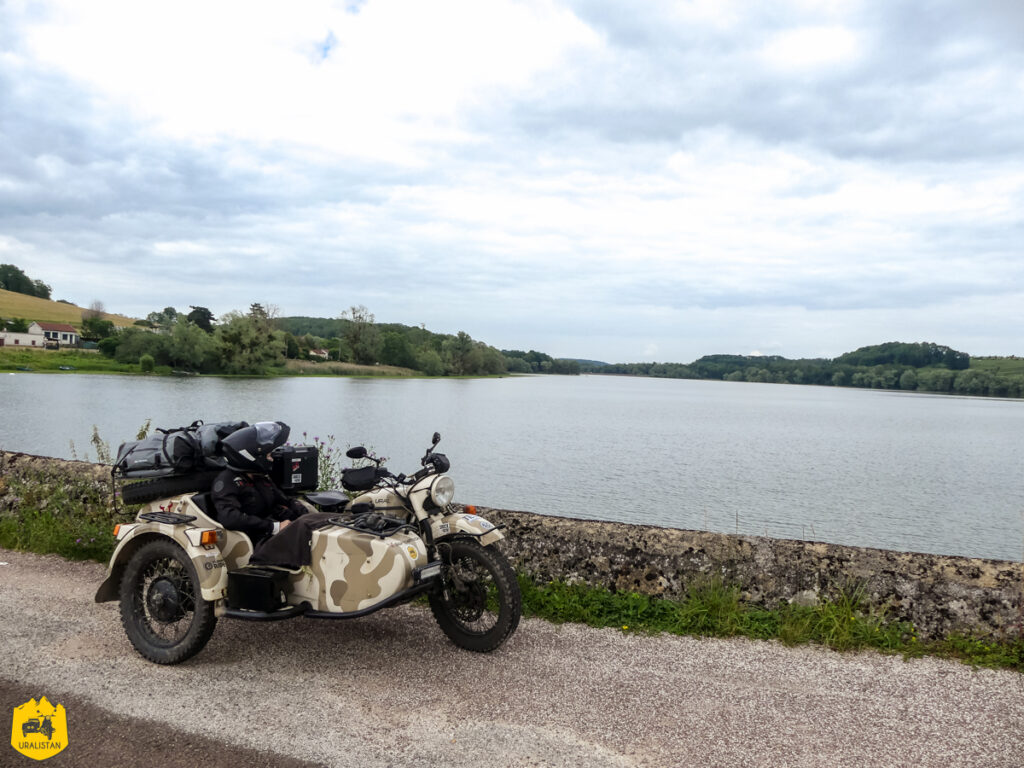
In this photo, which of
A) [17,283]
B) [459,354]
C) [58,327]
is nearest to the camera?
[58,327]

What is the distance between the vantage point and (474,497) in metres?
16.8

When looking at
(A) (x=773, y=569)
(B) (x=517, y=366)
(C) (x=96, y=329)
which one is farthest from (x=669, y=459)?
(B) (x=517, y=366)

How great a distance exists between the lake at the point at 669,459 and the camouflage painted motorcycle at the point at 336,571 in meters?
5.07

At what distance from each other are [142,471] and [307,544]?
115 centimetres

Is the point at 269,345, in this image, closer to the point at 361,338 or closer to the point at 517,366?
the point at 361,338

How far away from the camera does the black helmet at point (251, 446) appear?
Answer: 13.8 ft

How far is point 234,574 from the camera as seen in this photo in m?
4.06

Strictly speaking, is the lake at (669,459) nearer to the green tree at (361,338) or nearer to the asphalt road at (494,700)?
the asphalt road at (494,700)

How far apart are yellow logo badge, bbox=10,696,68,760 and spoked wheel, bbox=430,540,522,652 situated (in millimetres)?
1918

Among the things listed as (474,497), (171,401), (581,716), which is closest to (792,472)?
(474,497)

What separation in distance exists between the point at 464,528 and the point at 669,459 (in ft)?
75.8

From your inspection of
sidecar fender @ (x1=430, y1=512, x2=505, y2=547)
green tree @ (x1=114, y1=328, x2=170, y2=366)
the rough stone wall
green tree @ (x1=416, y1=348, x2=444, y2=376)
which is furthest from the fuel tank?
green tree @ (x1=416, y1=348, x2=444, y2=376)

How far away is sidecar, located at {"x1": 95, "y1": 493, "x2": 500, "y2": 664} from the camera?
12.8 ft

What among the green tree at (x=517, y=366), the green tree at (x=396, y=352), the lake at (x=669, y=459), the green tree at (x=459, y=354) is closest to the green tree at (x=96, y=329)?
the green tree at (x=396, y=352)
